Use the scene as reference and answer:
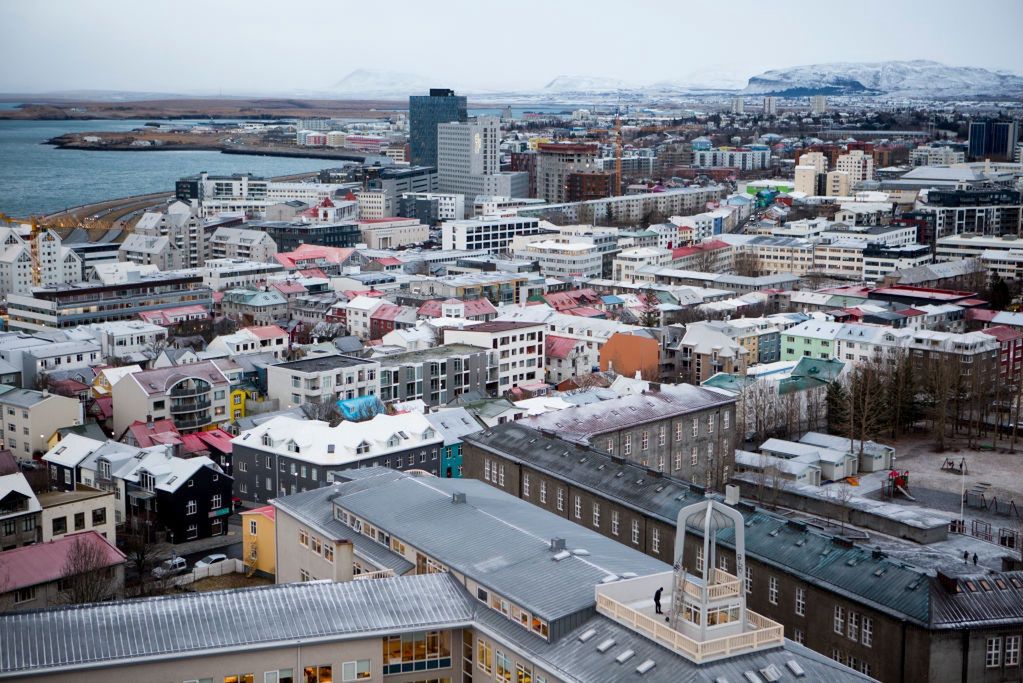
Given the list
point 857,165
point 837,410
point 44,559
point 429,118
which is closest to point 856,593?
point 44,559

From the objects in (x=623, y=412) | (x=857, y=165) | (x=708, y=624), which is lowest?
(x=623, y=412)

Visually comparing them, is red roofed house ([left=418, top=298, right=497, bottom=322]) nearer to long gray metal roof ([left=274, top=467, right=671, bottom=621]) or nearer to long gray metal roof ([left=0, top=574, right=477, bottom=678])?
long gray metal roof ([left=274, top=467, right=671, bottom=621])

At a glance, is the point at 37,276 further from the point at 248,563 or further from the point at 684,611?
the point at 684,611

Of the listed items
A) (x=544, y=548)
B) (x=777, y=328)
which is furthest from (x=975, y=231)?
(x=544, y=548)

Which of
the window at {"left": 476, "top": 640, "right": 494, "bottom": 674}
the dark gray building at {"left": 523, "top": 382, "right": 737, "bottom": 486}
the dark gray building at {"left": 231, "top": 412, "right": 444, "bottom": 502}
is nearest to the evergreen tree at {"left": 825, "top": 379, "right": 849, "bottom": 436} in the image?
the dark gray building at {"left": 523, "top": 382, "right": 737, "bottom": 486}

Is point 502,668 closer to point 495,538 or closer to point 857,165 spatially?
point 495,538

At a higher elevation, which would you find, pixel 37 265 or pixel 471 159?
pixel 471 159
